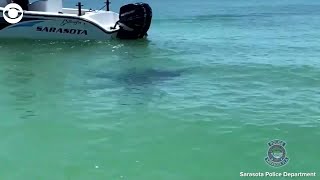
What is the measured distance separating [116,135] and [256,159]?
94.6 inches

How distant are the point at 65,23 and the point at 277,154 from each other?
1385 centimetres

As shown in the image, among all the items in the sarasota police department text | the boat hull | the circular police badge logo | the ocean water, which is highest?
the boat hull

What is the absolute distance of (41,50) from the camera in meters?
18.2

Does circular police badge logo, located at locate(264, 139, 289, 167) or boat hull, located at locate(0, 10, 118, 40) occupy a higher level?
boat hull, located at locate(0, 10, 118, 40)

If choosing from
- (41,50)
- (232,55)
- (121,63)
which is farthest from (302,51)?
(41,50)

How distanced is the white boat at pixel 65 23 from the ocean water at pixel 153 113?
189 cm

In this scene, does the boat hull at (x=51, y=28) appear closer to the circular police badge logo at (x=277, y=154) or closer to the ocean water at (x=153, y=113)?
the ocean water at (x=153, y=113)

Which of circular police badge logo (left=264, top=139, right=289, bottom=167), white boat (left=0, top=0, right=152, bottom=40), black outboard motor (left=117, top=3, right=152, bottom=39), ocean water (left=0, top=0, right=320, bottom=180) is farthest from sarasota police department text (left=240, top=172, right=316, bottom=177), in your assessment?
black outboard motor (left=117, top=3, right=152, bottom=39)

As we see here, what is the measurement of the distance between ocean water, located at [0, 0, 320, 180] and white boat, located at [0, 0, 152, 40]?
1.89 meters

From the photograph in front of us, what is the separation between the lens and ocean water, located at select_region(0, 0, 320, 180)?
7238 millimetres

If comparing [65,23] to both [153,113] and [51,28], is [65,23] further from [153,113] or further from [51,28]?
[153,113]

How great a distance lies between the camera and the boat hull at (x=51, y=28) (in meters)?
19.7

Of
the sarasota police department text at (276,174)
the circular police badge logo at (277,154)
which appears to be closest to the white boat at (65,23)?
the circular police badge logo at (277,154)

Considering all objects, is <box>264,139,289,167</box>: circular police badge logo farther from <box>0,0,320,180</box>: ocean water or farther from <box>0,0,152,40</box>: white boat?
<box>0,0,152,40</box>: white boat
